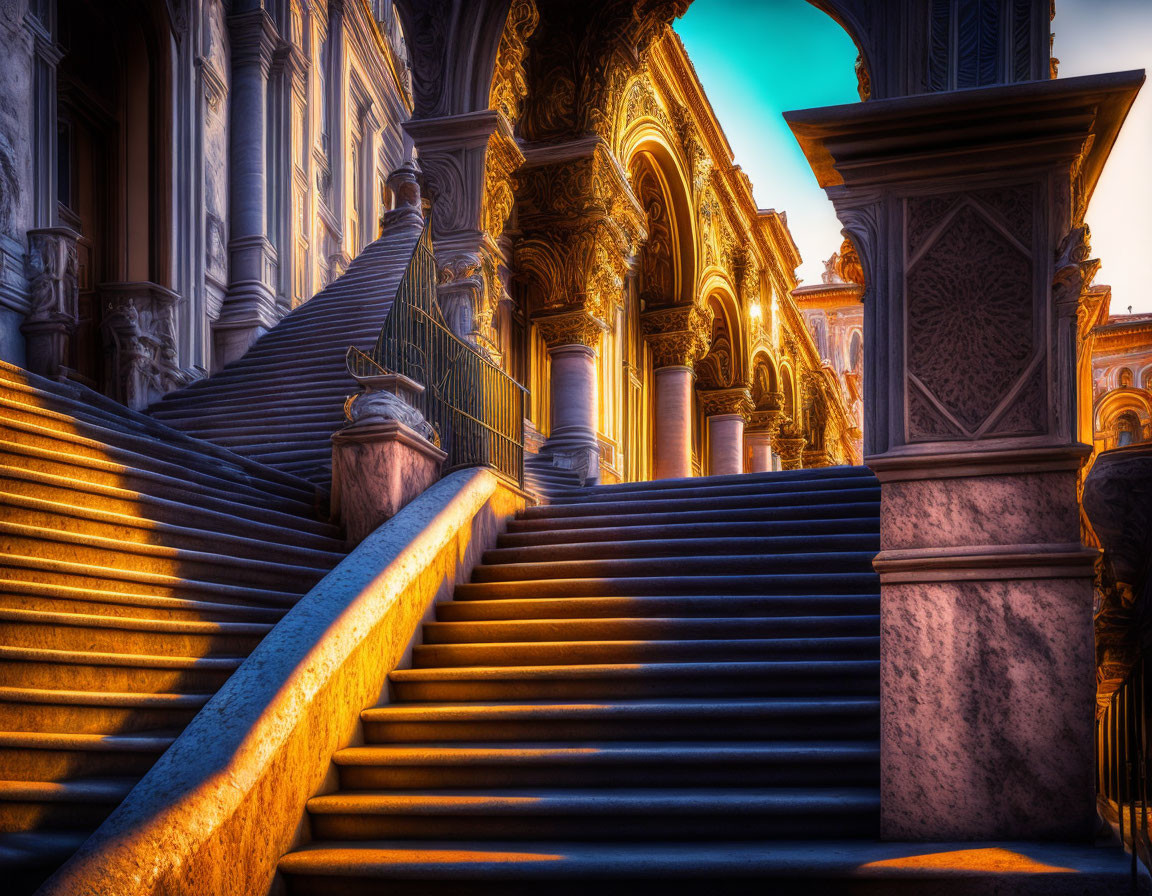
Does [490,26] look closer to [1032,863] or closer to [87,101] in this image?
[87,101]

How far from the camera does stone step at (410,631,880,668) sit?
5387mm

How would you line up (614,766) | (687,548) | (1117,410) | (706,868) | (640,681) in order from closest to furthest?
(706,868), (614,766), (640,681), (687,548), (1117,410)

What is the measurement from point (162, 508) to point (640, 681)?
309 cm

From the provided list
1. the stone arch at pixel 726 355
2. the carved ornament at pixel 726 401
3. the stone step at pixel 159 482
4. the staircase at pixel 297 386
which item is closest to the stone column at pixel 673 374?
the stone arch at pixel 726 355

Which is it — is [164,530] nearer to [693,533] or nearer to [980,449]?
[693,533]

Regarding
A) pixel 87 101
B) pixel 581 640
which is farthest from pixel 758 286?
pixel 581 640

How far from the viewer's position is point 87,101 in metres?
13.8

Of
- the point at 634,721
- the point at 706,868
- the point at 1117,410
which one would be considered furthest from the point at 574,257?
the point at 1117,410

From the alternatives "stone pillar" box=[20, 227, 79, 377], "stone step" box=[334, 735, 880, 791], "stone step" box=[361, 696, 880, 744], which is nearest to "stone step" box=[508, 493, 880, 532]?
"stone step" box=[361, 696, 880, 744]

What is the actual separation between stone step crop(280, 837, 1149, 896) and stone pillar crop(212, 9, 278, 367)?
11082mm

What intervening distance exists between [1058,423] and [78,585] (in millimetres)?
4458

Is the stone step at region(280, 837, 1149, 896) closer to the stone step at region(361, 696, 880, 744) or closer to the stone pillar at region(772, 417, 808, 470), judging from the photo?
the stone step at region(361, 696, 880, 744)

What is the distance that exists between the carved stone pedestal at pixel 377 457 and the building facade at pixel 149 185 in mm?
4746

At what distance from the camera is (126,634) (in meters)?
5.37
